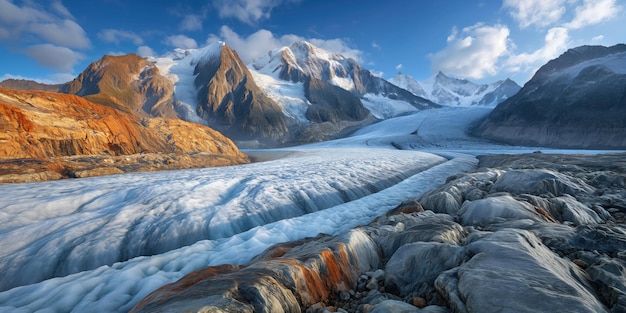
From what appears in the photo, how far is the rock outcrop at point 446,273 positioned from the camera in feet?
8.71

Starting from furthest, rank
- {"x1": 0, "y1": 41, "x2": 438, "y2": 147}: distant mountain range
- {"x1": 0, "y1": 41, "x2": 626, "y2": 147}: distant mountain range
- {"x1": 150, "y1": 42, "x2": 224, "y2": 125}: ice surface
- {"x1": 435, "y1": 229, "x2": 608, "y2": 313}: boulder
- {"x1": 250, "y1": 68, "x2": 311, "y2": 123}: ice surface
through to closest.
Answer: {"x1": 250, "y1": 68, "x2": 311, "y2": 123}: ice surface < {"x1": 150, "y1": 42, "x2": 224, "y2": 125}: ice surface < {"x1": 0, "y1": 41, "x2": 438, "y2": 147}: distant mountain range < {"x1": 0, "y1": 41, "x2": 626, "y2": 147}: distant mountain range < {"x1": 435, "y1": 229, "x2": 608, "y2": 313}: boulder

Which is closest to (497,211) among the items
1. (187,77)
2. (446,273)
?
(446,273)

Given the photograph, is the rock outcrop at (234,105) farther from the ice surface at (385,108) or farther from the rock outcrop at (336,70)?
the ice surface at (385,108)

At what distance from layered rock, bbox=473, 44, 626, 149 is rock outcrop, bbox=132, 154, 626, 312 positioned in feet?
187

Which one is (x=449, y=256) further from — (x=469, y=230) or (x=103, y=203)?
(x=103, y=203)

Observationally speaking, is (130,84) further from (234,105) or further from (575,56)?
(575,56)

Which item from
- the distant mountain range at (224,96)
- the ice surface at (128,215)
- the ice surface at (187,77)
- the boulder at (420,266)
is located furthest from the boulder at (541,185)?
the ice surface at (187,77)

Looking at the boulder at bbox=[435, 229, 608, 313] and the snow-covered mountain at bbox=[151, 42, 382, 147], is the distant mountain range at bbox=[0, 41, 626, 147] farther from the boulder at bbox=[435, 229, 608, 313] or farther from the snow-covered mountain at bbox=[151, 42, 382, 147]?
the boulder at bbox=[435, 229, 608, 313]

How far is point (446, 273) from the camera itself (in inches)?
129

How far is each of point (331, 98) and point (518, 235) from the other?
368 feet

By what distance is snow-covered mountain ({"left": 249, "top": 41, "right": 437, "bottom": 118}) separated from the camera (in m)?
131

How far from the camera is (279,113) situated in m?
91.7

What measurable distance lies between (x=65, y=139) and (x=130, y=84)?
85.8m

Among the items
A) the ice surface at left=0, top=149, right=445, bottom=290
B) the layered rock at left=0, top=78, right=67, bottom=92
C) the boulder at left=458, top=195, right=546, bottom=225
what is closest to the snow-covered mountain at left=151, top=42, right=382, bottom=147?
the layered rock at left=0, top=78, right=67, bottom=92
